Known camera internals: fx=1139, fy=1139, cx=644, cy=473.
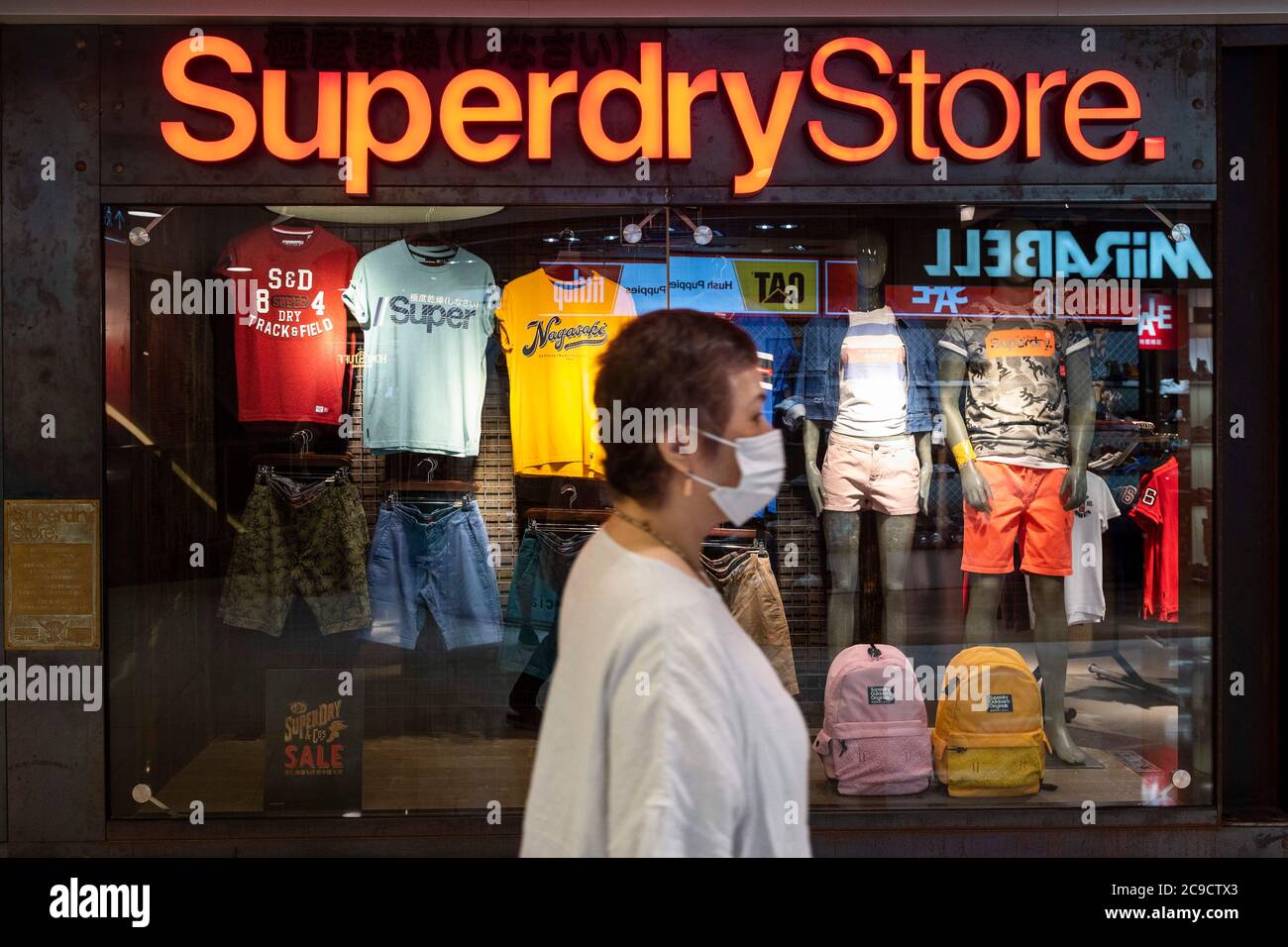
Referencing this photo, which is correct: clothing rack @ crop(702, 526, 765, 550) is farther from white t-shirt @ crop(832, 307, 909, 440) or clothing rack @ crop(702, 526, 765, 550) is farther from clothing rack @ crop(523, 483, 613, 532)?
white t-shirt @ crop(832, 307, 909, 440)

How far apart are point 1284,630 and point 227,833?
12.8 ft

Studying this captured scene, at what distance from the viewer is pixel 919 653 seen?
174 inches

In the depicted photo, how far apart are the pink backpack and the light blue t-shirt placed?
1.73 m

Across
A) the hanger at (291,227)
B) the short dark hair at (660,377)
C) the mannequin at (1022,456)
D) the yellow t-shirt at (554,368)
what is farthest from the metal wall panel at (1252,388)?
the hanger at (291,227)

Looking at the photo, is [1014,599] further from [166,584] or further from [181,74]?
[181,74]

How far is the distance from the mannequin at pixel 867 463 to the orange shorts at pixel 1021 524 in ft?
0.83

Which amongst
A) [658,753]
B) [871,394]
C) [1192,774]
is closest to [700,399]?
[658,753]

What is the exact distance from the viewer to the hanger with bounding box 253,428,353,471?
14.3 feet

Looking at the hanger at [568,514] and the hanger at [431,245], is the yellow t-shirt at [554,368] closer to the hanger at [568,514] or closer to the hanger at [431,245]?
the hanger at [568,514]

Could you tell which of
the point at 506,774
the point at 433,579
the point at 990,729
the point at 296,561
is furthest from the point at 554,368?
the point at 990,729

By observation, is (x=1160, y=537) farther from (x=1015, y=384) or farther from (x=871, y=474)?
(x=871, y=474)

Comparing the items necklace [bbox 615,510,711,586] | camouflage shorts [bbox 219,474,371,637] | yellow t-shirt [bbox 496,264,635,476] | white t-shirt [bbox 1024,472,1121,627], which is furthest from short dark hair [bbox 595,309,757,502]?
white t-shirt [bbox 1024,472,1121,627]

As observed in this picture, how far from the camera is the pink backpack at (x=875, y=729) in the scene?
421 centimetres

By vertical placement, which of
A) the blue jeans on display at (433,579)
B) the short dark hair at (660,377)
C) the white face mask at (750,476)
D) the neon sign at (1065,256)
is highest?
the neon sign at (1065,256)
